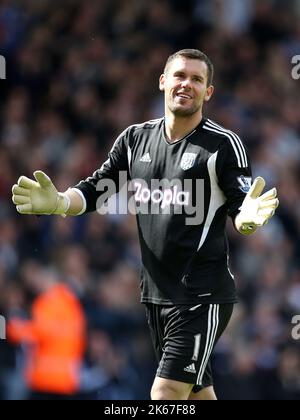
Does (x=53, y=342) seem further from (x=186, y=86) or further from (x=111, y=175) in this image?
(x=186, y=86)

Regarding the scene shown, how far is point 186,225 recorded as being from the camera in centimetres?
604

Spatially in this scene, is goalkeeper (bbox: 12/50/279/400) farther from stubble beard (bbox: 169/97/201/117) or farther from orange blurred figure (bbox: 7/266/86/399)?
orange blurred figure (bbox: 7/266/86/399)

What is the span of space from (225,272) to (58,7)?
9029 mm

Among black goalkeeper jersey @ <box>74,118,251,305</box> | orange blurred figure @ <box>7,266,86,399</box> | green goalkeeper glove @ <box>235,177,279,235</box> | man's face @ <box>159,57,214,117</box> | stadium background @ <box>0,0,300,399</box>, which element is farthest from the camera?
stadium background @ <box>0,0,300,399</box>

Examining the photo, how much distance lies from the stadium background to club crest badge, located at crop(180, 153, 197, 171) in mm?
4020

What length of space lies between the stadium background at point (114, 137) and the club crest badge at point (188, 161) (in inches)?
158

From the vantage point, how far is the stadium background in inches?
411

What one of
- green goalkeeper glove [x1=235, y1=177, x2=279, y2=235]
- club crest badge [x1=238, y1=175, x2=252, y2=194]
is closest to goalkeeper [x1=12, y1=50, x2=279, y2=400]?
club crest badge [x1=238, y1=175, x2=252, y2=194]

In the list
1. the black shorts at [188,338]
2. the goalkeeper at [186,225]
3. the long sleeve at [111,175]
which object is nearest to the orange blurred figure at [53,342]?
the long sleeve at [111,175]

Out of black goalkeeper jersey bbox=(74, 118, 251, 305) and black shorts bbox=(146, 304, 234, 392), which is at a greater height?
black goalkeeper jersey bbox=(74, 118, 251, 305)

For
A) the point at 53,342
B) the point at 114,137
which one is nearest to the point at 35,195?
the point at 53,342
